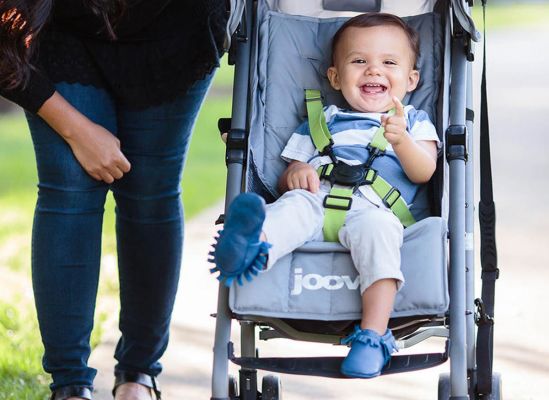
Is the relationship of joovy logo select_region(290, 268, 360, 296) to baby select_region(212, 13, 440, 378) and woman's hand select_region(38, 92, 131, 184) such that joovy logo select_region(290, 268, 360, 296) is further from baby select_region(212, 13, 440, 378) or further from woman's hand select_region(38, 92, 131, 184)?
woman's hand select_region(38, 92, 131, 184)

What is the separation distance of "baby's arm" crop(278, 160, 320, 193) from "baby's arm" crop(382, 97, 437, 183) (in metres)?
0.27

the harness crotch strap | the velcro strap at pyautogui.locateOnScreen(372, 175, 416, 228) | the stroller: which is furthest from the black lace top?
the velcro strap at pyautogui.locateOnScreen(372, 175, 416, 228)

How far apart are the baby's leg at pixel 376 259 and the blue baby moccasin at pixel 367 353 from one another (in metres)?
0.03

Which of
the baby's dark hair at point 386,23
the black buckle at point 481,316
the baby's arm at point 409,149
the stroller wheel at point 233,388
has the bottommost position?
the stroller wheel at point 233,388

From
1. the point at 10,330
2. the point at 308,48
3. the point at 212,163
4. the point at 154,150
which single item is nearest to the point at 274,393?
the point at 154,150

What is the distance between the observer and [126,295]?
393 centimetres

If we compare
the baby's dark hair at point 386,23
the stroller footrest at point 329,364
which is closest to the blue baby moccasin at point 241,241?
the stroller footrest at point 329,364

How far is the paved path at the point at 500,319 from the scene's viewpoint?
4.51 meters

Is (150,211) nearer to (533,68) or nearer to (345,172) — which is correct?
(345,172)

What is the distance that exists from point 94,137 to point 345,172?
2.57 feet

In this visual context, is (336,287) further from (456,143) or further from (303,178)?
(456,143)

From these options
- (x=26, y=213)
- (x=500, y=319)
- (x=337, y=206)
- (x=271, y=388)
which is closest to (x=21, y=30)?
(x=337, y=206)

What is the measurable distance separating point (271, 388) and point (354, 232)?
2.28 feet

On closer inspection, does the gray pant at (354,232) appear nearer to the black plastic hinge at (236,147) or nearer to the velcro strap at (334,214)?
the velcro strap at (334,214)
